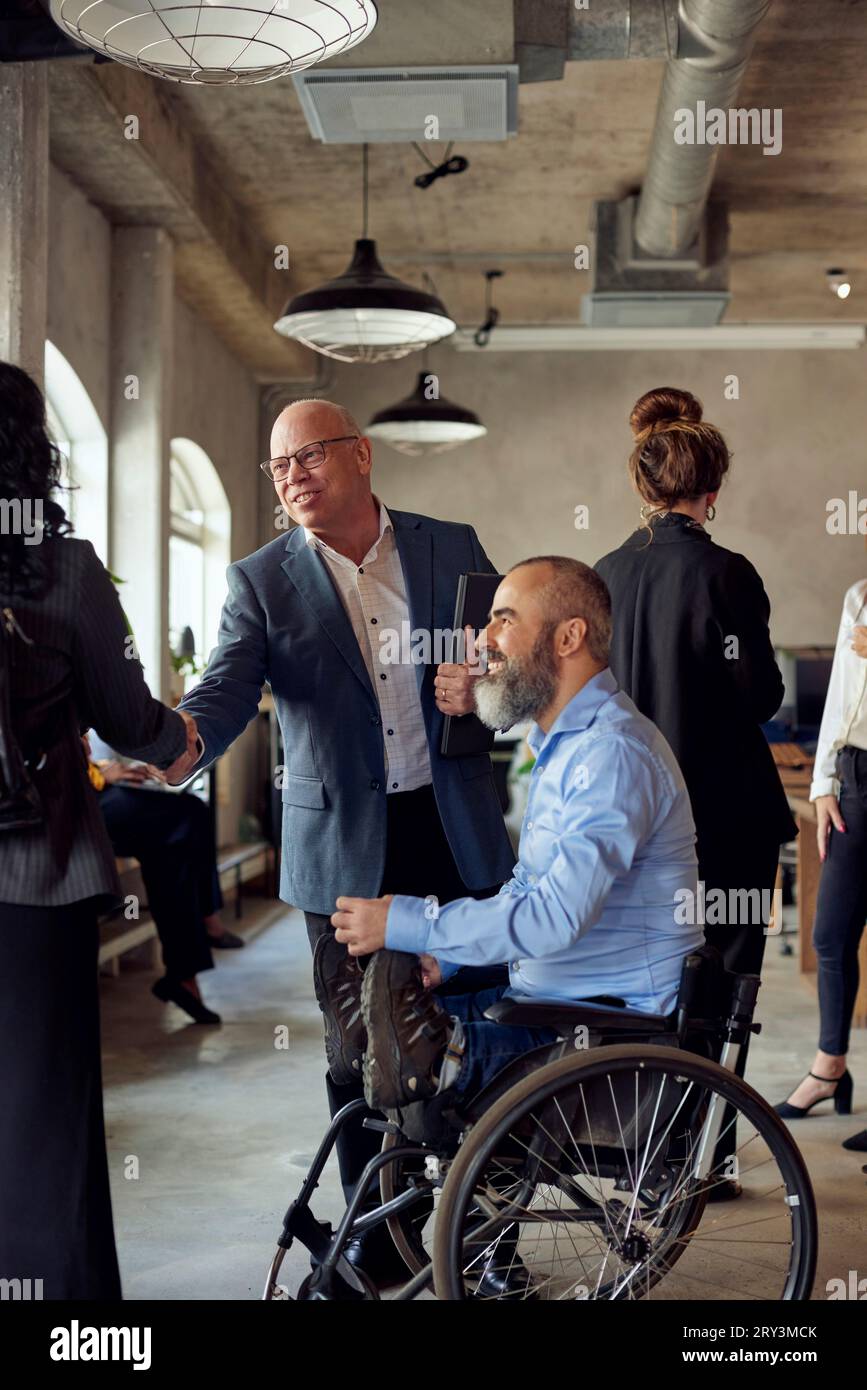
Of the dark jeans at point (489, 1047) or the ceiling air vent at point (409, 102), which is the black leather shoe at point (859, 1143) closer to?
the dark jeans at point (489, 1047)

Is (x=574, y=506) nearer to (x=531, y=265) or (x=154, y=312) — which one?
(x=531, y=265)

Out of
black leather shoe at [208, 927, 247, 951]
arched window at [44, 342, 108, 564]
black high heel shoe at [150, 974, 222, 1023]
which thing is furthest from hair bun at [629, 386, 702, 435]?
black leather shoe at [208, 927, 247, 951]

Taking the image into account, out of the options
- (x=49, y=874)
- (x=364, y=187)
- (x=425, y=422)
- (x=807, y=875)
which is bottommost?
(x=807, y=875)

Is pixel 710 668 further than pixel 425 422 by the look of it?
No

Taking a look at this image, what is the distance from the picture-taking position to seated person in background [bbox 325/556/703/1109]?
1.96 meters

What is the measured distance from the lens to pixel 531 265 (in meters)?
8.72

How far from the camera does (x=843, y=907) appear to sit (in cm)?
379

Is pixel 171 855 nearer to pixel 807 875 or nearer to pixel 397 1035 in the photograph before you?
pixel 807 875

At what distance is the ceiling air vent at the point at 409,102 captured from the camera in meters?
4.51

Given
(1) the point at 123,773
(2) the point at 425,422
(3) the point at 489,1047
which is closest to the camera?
(3) the point at 489,1047

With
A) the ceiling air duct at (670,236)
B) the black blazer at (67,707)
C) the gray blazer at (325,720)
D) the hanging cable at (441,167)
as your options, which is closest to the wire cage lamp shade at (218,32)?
the gray blazer at (325,720)

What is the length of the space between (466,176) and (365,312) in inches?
91.0

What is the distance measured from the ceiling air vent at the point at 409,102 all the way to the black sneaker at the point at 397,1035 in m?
3.46

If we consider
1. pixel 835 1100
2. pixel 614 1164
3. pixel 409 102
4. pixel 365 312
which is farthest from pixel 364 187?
pixel 614 1164
